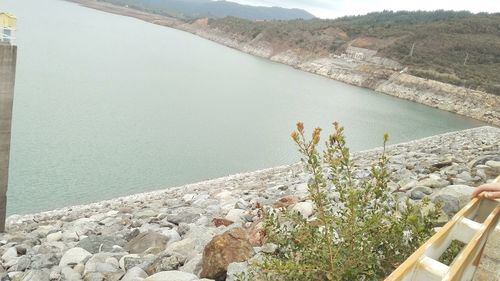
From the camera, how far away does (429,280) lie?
194cm

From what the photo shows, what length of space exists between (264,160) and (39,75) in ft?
59.1

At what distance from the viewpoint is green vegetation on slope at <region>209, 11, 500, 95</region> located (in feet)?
212

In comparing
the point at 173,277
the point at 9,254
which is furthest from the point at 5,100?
the point at 173,277

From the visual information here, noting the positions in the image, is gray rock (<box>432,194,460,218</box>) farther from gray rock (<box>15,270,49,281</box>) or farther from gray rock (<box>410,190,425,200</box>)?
gray rock (<box>15,270,49,281</box>)

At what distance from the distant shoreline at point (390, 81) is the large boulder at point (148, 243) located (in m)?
50.6

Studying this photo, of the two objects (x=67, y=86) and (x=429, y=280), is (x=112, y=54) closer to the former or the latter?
(x=67, y=86)

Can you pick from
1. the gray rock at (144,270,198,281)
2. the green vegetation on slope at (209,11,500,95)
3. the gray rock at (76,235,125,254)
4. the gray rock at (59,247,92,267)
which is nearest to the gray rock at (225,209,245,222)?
the gray rock at (76,235,125,254)

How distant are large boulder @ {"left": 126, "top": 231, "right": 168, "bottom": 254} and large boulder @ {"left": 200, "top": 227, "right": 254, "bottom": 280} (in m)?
1.75

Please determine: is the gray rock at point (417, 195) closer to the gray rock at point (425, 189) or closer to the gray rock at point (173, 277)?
the gray rock at point (425, 189)

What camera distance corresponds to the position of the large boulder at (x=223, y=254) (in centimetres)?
480

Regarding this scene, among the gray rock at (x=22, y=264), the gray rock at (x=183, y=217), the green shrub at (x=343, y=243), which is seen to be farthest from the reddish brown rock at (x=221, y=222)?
the green shrub at (x=343, y=243)

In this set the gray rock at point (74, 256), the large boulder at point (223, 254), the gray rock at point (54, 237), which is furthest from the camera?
the gray rock at point (54, 237)

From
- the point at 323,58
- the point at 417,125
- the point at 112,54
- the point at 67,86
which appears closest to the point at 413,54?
the point at 323,58

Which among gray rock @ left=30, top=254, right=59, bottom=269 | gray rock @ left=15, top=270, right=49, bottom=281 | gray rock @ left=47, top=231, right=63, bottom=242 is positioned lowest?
gray rock @ left=47, top=231, right=63, bottom=242
